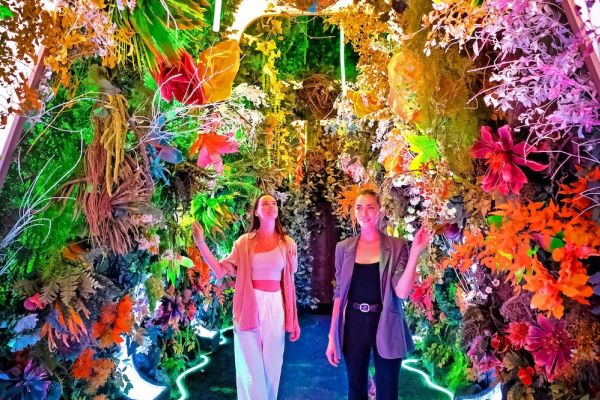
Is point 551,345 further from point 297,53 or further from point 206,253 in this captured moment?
point 297,53

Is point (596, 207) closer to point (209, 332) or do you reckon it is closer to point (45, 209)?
point (45, 209)

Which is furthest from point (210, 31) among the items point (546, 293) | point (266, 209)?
point (546, 293)

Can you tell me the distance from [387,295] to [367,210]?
48cm

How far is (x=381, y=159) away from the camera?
3.49 m

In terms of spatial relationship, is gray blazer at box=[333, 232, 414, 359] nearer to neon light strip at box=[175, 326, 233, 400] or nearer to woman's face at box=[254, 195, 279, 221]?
woman's face at box=[254, 195, 279, 221]

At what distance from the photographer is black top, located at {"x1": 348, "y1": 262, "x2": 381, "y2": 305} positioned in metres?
2.88

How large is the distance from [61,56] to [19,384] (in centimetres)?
145

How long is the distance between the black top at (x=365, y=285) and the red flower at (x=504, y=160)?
955 millimetres

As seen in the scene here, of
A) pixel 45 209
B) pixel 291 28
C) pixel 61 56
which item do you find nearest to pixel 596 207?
pixel 61 56

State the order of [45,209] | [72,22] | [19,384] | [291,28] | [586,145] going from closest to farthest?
[586,145], [72,22], [19,384], [45,209], [291,28]

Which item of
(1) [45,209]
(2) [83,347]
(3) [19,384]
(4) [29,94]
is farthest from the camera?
(2) [83,347]

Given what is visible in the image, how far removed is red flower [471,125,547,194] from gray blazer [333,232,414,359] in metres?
0.85

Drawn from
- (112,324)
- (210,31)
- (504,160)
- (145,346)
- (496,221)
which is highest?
(210,31)

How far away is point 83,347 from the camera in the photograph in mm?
2715
